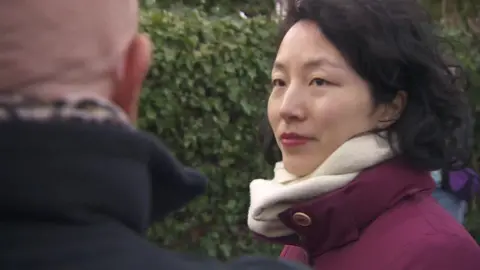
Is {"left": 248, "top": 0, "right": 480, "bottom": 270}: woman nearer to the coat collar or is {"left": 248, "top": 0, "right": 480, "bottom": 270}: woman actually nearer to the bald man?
the coat collar

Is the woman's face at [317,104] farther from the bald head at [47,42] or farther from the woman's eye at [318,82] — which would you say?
the bald head at [47,42]

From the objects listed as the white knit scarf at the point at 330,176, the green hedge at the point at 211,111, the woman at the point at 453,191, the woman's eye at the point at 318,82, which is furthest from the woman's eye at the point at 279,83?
the woman at the point at 453,191

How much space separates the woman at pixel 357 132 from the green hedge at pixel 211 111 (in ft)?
8.93

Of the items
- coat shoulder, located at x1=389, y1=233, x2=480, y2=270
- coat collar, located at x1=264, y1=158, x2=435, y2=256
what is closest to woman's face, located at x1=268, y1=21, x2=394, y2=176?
coat collar, located at x1=264, y1=158, x2=435, y2=256

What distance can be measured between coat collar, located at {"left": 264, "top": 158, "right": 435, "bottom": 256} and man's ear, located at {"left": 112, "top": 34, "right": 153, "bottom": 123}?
1.04 m

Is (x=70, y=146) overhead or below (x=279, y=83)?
overhead

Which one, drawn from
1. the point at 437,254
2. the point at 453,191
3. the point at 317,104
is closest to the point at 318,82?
the point at 317,104

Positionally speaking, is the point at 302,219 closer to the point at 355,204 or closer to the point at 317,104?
the point at 355,204

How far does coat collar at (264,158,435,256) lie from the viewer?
209 centimetres

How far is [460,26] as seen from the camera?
293 inches

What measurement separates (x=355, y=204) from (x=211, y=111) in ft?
10.5

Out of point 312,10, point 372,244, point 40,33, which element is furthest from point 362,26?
point 40,33

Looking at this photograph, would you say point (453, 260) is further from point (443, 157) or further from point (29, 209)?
point (29, 209)

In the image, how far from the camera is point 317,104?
2186 millimetres
